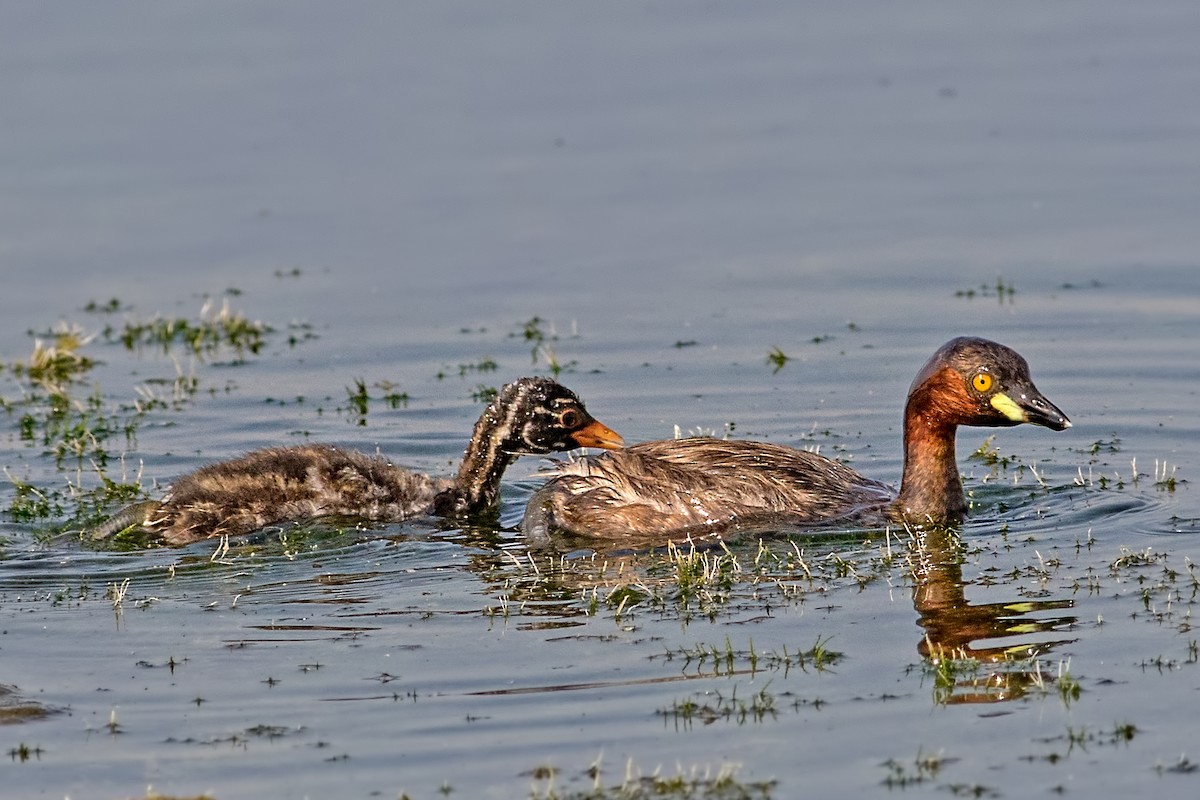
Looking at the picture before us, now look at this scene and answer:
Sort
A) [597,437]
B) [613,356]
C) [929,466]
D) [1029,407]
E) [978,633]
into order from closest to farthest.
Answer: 1. [978,633]
2. [1029,407]
3. [929,466]
4. [597,437]
5. [613,356]

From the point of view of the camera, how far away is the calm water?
8188mm

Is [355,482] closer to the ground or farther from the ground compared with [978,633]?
farther from the ground

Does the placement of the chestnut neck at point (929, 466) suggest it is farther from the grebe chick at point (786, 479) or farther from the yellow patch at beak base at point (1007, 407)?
the yellow patch at beak base at point (1007, 407)

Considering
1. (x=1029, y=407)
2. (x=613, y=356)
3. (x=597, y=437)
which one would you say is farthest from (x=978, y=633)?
(x=613, y=356)

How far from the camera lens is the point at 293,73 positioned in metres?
22.6

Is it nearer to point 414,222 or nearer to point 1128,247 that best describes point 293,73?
point 414,222

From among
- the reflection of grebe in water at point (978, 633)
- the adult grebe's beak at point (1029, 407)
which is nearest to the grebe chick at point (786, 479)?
the adult grebe's beak at point (1029, 407)

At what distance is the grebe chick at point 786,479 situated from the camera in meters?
11.8

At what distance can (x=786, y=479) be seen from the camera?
1191 centimetres

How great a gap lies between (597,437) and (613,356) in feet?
9.66

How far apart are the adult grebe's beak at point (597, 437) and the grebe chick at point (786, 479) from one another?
773 millimetres

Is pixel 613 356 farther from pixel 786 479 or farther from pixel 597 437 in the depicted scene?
pixel 786 479

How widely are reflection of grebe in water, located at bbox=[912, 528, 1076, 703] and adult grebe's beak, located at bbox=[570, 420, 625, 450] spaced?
2.63 m

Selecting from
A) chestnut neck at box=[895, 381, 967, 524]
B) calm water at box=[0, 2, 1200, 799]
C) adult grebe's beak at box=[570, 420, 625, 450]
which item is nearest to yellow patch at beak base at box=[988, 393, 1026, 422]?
chestnut neck at box=[895, 381, 967, 524]
